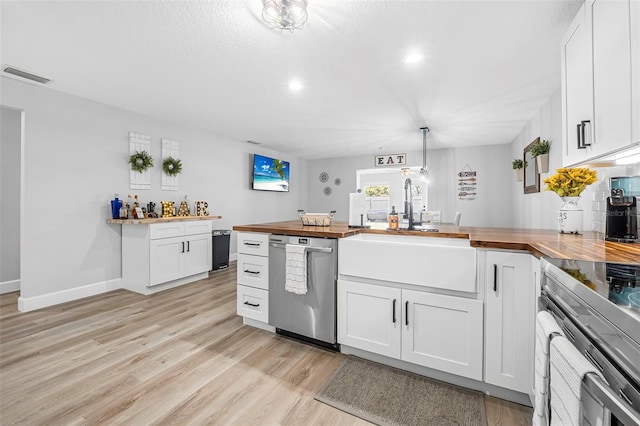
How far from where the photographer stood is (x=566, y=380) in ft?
2.44

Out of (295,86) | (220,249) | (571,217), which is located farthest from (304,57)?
(220,249)

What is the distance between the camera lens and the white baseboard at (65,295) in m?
2.95

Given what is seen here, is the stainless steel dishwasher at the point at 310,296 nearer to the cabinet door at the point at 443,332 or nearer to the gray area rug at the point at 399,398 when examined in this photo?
the gray area rug at the point at 399,398

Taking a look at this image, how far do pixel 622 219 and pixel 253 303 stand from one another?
2586 mm

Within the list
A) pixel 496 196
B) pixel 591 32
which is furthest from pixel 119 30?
pixel 496 196

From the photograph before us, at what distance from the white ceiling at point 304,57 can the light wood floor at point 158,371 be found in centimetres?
241

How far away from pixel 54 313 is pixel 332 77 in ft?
12.4

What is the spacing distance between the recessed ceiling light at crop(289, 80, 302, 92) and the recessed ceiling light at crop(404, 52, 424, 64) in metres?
1.07

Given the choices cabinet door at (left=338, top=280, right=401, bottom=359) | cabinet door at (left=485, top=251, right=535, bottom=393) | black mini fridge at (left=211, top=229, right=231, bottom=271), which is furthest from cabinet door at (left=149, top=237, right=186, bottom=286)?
cabinet door at (left=485, top=251, right=535, bottom=393)

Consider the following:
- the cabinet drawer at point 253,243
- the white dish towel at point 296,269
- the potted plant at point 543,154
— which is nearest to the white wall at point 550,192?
the potted plant at point 543,154

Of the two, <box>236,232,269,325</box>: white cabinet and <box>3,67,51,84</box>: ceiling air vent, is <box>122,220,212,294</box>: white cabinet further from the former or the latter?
<box>3,67,51,84</box>: ceiling air vent

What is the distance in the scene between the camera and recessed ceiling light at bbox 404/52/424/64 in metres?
2.30

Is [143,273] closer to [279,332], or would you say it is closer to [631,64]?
[279,332]

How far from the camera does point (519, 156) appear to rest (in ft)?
15.5
